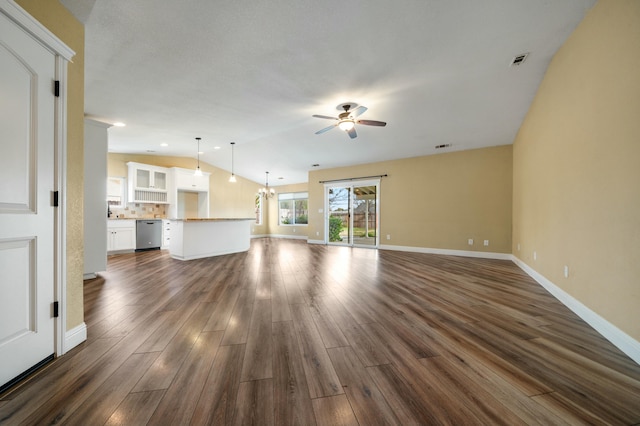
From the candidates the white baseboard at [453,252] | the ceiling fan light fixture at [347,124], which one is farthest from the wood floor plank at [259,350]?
the white baseboard at [453,252]

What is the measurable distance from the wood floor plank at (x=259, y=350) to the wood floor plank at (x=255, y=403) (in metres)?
0.07

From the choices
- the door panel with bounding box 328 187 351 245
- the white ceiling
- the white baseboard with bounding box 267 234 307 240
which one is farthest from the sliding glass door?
the white ceiling

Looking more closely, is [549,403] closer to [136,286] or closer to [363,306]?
[363,306]

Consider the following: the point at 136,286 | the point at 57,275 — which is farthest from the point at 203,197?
the point at 57,275

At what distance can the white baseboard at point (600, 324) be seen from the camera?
1691mm

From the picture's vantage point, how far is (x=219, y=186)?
8977mm

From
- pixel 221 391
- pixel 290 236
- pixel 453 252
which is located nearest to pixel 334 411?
pixel 221 391

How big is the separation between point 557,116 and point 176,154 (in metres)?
8.54

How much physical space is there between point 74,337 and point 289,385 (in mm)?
1660

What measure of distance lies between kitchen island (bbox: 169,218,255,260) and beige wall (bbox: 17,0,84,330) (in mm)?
3531

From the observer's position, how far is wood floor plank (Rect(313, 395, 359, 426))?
1116mm

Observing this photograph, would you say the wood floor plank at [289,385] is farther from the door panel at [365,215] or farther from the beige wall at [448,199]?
the door panel at [365,215]

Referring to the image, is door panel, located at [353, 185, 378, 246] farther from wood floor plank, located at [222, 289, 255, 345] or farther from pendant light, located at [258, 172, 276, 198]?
wood floor plank, located at [222, 289, 255, 345]

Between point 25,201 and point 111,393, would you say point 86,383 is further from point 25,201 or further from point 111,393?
point 25,201
